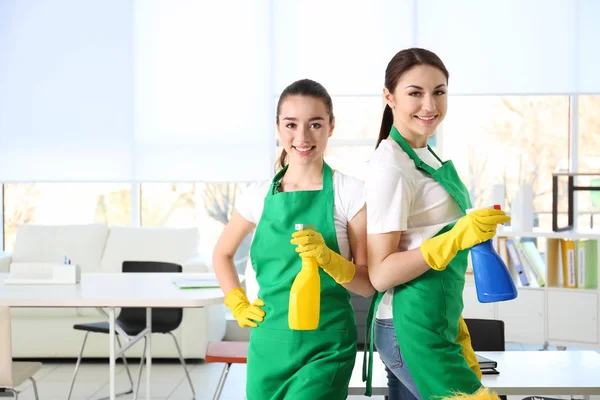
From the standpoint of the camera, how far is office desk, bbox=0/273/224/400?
3.35m

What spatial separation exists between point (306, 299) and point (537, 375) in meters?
0.93

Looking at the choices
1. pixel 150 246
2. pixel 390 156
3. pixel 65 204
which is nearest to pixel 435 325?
pixel 390 156

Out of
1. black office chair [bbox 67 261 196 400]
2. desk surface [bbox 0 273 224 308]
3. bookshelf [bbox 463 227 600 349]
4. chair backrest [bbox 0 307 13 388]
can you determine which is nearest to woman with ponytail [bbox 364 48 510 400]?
desk surface [bbox 0 273 224 308]

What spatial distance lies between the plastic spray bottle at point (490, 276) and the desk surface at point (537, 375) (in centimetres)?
56

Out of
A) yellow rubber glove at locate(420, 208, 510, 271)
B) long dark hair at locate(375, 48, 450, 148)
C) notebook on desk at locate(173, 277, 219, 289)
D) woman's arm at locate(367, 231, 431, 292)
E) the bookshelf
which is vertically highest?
long dark hair at locate(375, 48, 450, 148)

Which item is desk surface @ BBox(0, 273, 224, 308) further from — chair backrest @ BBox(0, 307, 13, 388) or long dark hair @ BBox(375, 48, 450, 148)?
long dark hair @ BBox(375, 48, 450, 148)

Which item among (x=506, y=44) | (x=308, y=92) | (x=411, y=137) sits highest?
(x=506, y=44)

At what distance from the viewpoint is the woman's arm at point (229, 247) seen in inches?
88.7

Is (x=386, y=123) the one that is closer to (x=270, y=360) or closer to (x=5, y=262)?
(x=270, y=360)

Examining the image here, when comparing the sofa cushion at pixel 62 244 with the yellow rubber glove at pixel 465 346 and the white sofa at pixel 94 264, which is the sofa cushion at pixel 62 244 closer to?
the white sofa at pixel 94 264

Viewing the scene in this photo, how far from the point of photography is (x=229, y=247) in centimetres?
229

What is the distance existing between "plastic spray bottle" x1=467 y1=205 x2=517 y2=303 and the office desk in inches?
66.8

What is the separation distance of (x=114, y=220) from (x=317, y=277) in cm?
511

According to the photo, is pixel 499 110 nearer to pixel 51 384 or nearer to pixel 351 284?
pixel 51 384
